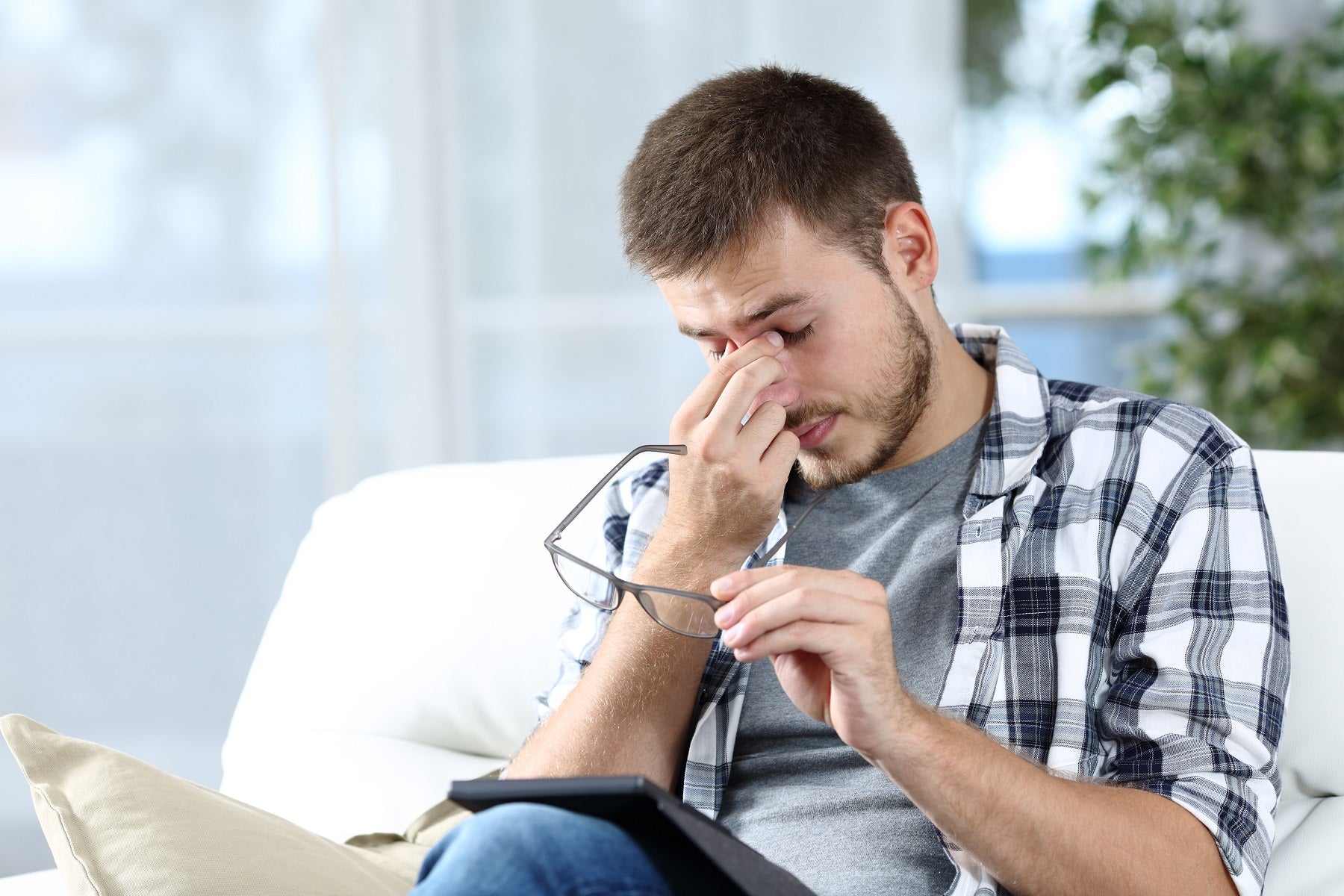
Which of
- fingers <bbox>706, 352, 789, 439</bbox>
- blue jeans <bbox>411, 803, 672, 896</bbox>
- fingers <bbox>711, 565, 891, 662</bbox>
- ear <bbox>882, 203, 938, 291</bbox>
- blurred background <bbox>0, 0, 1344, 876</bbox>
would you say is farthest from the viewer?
blurred background <bbox>0, 0, 1344, 876</bbox>

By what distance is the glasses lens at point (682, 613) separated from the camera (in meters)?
1.04

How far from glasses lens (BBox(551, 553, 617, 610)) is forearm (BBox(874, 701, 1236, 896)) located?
0.97 ft

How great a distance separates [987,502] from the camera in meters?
1.22

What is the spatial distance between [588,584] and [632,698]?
20 cm

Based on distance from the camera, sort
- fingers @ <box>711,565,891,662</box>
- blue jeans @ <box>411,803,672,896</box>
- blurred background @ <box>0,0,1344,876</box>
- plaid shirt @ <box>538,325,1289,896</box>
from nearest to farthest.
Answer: blue jeans @ <box>411,803,672,896</box>, fingers @ <box>711,565,891,662</box>, plaid shirt @ <box>538,325,1289,896</box>, blurred background @ <box>0,0,1344,876</box>

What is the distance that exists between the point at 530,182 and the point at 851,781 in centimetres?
169

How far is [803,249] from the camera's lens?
3.96 feet

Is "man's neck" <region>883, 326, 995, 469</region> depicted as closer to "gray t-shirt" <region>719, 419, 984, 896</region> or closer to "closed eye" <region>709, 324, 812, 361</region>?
"gray t-shirt" <region>719, 419, 984, 896</region>

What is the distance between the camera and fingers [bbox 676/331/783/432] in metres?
1.19

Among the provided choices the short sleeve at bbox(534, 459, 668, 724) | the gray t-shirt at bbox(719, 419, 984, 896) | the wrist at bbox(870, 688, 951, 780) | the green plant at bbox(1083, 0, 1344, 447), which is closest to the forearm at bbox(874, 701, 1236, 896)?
the wrist at bbox(870, 688, 951, 780)

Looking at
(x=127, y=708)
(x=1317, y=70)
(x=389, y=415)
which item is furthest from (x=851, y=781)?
(x=1317, y=70)

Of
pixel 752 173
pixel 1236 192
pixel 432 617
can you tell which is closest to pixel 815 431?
pixel 752 173

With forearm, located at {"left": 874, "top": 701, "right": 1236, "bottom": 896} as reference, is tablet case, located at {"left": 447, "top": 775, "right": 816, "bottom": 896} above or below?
above

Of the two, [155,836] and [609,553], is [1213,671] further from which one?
[155,836]
